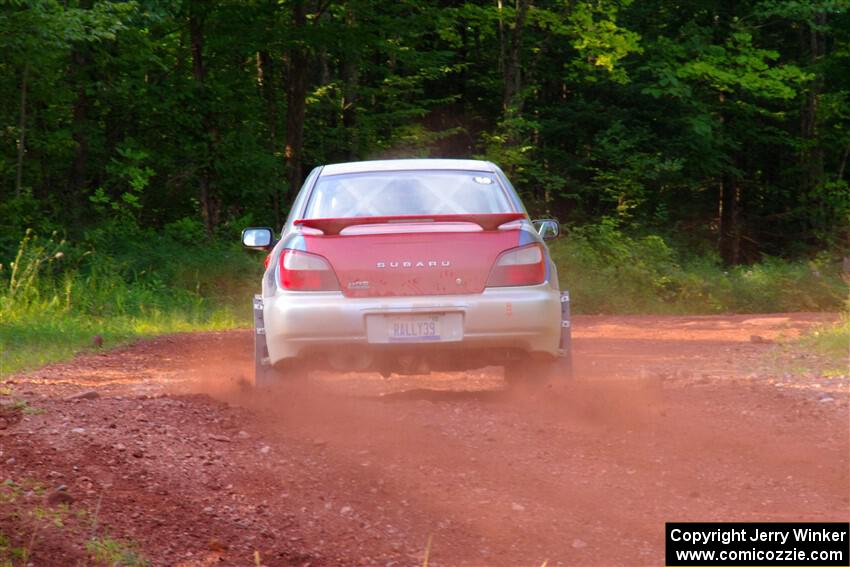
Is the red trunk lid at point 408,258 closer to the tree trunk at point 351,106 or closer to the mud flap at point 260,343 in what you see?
the mud flap at point 260,343

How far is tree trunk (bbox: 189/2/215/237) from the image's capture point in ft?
91.4

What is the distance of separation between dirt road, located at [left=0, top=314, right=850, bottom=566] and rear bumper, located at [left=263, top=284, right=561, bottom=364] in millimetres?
478

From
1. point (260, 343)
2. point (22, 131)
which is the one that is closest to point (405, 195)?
point (260, 343)

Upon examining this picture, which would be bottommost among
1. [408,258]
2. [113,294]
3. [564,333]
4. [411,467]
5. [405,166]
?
[113,294]

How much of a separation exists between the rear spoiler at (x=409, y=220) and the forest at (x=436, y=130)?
8135mm

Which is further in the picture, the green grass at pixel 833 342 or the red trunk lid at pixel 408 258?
the green grass at pixel 833 342

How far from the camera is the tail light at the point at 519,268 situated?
8.15 meters

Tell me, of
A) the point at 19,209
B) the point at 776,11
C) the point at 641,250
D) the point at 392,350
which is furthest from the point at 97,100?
the point at 392,350

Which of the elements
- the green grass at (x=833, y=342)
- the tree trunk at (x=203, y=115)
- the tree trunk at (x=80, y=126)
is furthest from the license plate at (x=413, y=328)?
the tree trunk at (x=203, y=115)

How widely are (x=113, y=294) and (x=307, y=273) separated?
1081 cm

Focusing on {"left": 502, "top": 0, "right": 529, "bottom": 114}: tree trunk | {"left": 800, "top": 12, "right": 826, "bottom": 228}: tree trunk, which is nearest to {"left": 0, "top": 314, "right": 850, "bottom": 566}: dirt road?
{"left": 502, "top": 0, "right": 529, "bottom": 114}: tree trunk

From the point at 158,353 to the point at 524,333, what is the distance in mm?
6279

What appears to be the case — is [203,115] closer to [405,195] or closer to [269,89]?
[269,89]

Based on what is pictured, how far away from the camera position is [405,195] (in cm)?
885
